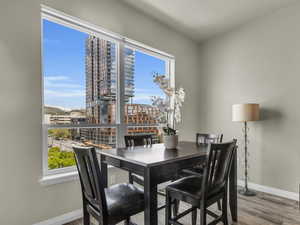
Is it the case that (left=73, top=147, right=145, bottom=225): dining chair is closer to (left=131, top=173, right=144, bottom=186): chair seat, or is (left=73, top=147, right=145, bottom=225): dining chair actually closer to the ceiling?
(left=131, top=173, right=144, bottom=186): chair seat

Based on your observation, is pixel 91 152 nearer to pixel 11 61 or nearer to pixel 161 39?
pixel 11 61

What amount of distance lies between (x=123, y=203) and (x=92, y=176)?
36 cm

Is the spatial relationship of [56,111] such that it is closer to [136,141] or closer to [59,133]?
[59,133]

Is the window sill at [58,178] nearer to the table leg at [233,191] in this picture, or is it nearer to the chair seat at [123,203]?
the chair seat at [123,203]

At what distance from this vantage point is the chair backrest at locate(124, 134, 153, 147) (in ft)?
8.41

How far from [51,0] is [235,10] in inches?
108

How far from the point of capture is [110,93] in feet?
9.86

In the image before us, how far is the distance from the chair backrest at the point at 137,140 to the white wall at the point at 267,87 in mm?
1916

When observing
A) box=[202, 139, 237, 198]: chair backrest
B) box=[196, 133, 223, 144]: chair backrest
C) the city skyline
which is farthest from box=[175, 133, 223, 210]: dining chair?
the city skyline

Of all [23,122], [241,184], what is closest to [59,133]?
[23,122]

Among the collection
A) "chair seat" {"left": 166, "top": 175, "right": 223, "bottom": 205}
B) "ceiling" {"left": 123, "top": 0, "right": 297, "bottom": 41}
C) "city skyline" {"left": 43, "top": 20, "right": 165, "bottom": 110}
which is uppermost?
"ceiling" {"left": 123, "top": 0, "right": 297, "bottom": 41}

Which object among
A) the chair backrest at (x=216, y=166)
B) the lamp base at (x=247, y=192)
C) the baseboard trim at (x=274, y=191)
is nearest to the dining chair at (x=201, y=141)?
the chair backrest at (x=216, y=166)

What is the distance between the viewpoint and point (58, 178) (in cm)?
225

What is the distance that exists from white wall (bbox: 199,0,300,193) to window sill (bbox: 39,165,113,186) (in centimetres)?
289
